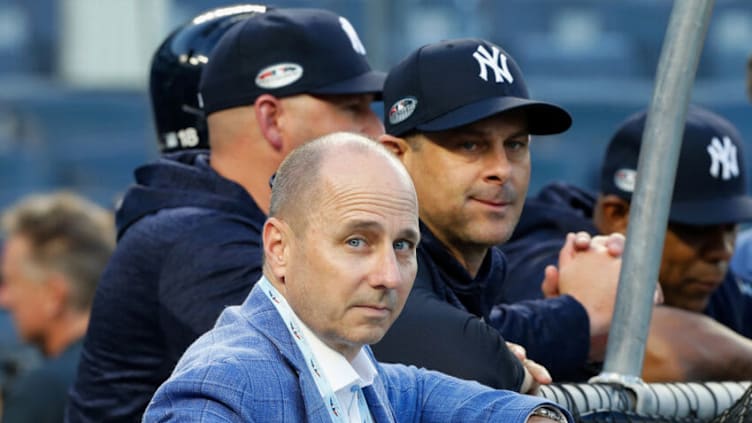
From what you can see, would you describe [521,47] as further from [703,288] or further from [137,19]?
[703,288]

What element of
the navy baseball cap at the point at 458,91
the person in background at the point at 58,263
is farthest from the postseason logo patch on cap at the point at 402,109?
the person in background at the point at 58,263

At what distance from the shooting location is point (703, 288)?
395cm

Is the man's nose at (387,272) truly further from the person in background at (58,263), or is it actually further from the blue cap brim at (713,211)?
the person in background at (58,263)

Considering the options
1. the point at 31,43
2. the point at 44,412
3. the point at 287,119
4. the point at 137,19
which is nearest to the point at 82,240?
the point at 44,412

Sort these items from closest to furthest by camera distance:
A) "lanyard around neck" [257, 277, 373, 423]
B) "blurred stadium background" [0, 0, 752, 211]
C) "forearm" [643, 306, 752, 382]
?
1. "lanyard around neck" [257, 277, 373, 423]
2. "forearm" [643, 306, 752, 382]
3. "blurred stadium background" [0, 0, 752, 211]

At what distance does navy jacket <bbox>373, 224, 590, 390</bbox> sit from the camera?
8.33 ft

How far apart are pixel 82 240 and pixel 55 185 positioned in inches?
Answer: 210

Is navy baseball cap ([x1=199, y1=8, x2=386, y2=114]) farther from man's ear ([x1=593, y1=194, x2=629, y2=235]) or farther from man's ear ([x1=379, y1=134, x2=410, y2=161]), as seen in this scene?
man's ear ([x1=593, y1=194, x2=629, y2=235])

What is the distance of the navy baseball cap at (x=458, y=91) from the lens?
2.83m

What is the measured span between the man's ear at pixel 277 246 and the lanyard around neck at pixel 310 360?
24 millimetres

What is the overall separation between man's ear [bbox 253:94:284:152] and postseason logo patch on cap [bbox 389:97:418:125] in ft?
1.92

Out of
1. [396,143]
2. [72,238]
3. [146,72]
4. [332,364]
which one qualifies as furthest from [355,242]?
[146,72]

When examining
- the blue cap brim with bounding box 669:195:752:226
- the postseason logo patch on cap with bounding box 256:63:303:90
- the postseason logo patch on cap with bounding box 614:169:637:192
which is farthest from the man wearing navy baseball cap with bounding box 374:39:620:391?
the postseason logo patch on cap with bounding box 614:169:637:192

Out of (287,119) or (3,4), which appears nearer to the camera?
(287,119)
